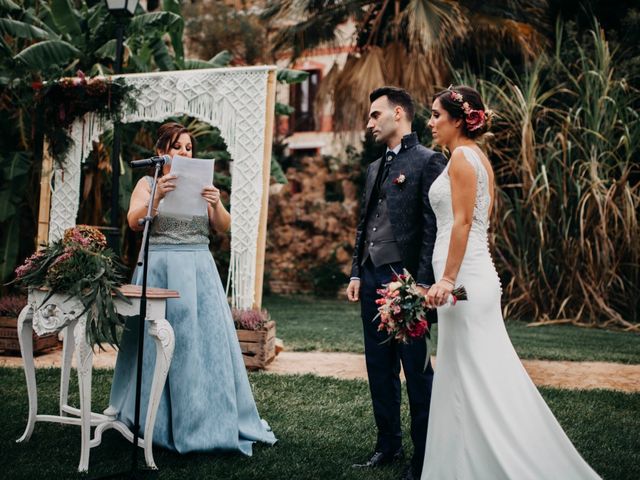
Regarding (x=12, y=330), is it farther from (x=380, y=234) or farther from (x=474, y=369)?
(x=474, y=369)

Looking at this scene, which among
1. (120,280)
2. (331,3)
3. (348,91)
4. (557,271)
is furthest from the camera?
(331,3)

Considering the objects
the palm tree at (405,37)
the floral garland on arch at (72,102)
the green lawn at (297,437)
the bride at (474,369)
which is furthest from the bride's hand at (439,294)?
the palm tree at (405,37)

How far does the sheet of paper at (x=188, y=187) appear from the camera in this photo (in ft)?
12.5

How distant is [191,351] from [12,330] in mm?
4092

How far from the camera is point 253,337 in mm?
6566

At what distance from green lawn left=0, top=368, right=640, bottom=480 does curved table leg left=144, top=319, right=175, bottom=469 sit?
0.17 metres

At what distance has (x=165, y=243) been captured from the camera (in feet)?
13.8

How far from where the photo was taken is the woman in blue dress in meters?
4.02

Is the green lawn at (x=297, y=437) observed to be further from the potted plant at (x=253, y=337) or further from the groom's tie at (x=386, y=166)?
the groom's tie at (x=386, y=166)

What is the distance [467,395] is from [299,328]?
6650mm

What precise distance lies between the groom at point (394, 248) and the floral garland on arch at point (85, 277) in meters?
1.36

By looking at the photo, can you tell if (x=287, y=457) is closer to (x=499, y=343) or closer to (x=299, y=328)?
(x=499, y=343)

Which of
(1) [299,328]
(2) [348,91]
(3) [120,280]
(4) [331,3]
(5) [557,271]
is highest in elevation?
(4) [331,3]

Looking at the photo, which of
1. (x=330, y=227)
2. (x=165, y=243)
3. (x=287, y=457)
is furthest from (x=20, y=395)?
(x=330, y=227)
